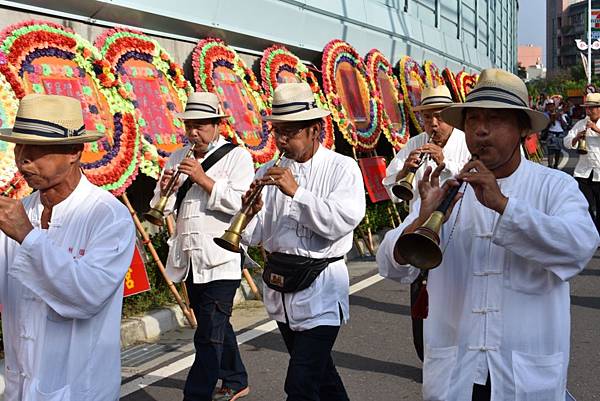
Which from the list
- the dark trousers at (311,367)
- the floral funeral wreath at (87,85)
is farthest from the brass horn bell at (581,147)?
the dark trousers at (311,367)

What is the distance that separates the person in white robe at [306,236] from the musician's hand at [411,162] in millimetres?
1752

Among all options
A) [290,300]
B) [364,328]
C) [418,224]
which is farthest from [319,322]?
[364,328]

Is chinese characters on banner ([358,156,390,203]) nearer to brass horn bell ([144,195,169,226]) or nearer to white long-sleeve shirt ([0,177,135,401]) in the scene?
brass horn bell ([144,195,169,226])

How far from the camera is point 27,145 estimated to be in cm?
→ 327

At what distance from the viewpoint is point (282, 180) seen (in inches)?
175

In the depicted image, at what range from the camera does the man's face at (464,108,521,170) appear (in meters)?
3.15

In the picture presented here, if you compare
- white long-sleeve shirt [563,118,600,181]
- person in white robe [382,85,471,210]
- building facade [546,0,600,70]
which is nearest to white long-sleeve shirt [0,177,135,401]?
person in white robe [382,85,471,210]

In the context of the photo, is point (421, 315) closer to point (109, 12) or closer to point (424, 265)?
point (424, 265)

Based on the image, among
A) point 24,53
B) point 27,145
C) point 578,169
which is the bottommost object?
point 578,169

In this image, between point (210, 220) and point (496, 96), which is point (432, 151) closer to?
point (210, 220)

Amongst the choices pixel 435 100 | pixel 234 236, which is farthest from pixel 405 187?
pixel 234 236

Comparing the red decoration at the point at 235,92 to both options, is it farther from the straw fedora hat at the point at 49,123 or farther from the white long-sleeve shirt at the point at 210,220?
the straw fedora hat at the point at 49,123

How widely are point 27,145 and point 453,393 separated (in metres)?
1.70

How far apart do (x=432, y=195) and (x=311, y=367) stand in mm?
1601
